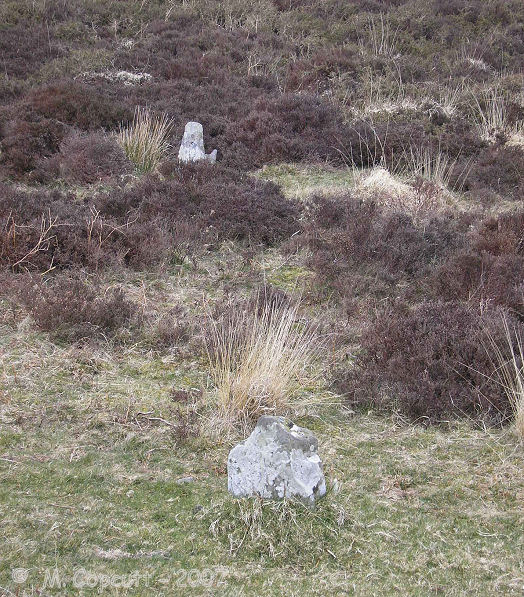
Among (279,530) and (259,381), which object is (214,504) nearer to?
(279,530)

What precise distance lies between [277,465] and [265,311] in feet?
6.81

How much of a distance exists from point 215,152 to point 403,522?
25.7 ft

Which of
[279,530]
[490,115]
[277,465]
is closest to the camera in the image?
[279,530]

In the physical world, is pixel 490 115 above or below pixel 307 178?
above

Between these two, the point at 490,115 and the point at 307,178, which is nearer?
the point at 307,178

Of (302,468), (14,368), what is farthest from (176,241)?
(302,468)

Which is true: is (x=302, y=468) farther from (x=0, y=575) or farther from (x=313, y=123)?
(x=313, y=123)

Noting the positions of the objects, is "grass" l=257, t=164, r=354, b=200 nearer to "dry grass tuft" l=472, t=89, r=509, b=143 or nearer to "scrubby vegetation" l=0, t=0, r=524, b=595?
"scrubby vegetation" l=0, t=0, r=524, b=595

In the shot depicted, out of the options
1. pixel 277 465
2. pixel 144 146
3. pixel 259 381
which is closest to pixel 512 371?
pixel 259 381

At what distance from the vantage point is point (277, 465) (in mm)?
3201

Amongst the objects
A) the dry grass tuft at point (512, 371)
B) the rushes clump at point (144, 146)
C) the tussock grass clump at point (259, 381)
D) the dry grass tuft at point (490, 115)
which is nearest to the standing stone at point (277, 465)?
the tussock grass clump at point (259, 381)

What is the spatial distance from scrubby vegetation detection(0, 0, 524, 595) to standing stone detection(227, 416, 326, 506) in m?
0.10

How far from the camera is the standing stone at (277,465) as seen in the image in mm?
3199

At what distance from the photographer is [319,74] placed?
45.8 ft
